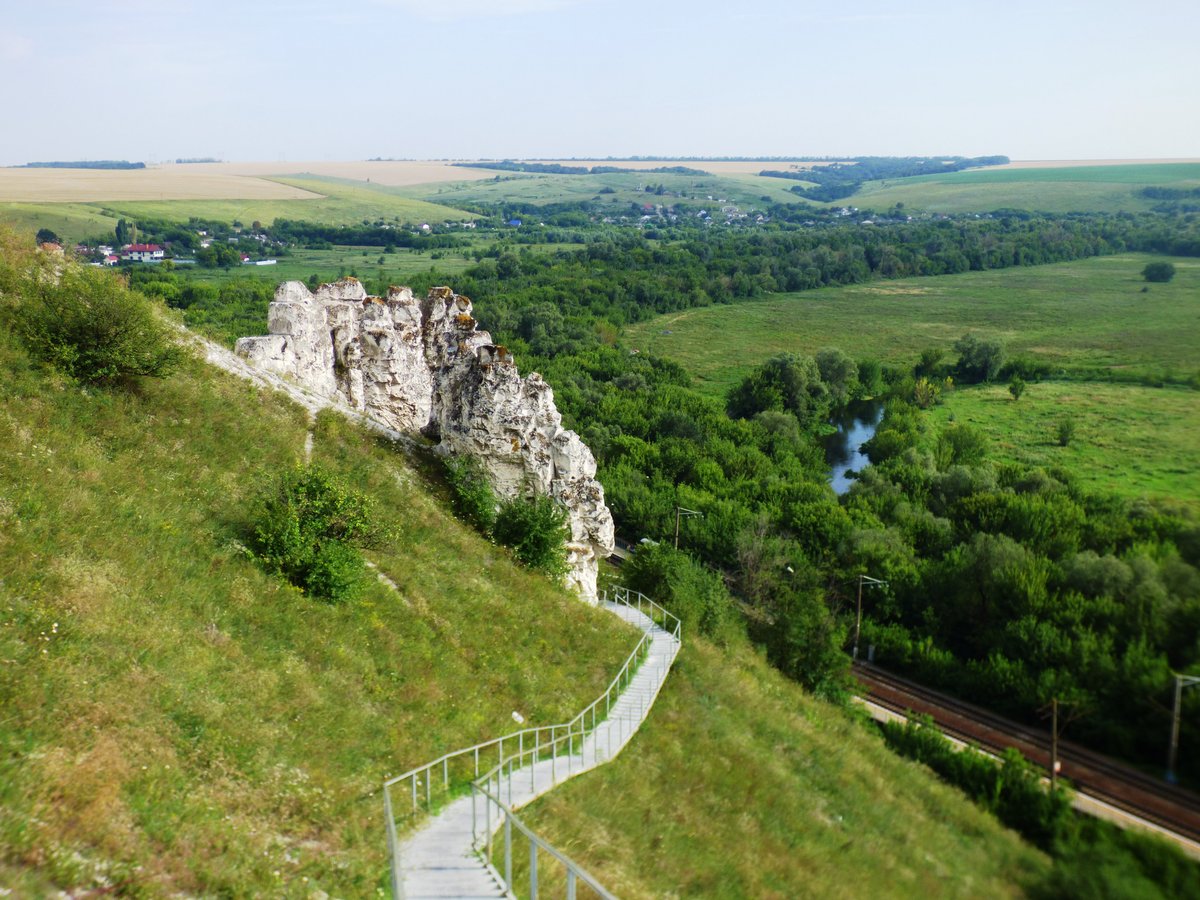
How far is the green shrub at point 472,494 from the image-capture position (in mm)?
25266

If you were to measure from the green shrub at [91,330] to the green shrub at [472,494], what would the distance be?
30.0 feet

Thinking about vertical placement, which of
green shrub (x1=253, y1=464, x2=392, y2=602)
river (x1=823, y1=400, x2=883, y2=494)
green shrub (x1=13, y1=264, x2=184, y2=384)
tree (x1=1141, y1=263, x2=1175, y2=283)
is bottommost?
river (x1=823, y1=400, x2=883, y2=494)

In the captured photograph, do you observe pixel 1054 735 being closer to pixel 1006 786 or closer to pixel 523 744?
pixel 1006 786

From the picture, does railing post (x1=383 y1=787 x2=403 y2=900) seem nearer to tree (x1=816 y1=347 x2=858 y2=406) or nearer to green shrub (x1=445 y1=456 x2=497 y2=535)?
green shrub (x1=445 y1=456 x2=497 y2=535)

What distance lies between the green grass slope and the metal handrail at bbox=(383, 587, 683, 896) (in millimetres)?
415

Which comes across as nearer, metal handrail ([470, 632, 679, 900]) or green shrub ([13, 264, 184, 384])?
metal handrail ([470, 632, 679, 900])

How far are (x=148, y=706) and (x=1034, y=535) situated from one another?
1457 centimetres

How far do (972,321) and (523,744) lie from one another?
4700cm

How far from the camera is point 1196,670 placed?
4574 mm

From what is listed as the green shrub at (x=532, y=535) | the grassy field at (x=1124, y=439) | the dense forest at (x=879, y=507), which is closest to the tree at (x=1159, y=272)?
the dense forest at (x=879, y=507)

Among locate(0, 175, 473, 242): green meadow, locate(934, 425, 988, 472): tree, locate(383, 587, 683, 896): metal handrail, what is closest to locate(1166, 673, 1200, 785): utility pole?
locate(383, 587, 683, 896): metal handrail

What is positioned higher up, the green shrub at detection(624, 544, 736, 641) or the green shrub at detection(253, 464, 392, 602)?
the green shrub at detection(253, 464, 392, 602)

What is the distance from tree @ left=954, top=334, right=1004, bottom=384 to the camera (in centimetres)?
3625

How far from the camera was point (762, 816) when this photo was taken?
12.0 metres
